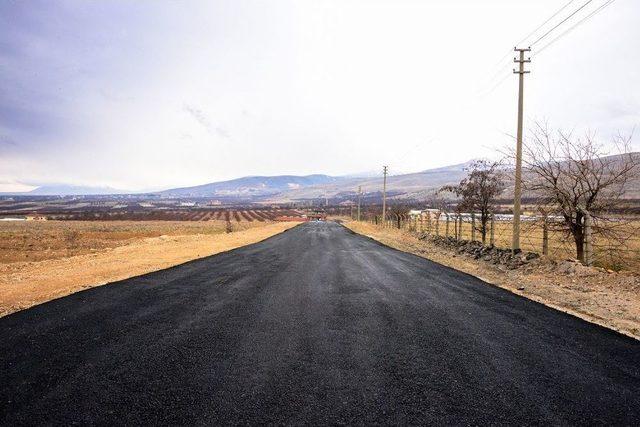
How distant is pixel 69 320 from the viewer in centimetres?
689

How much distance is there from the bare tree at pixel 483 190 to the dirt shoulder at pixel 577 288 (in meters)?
9.36

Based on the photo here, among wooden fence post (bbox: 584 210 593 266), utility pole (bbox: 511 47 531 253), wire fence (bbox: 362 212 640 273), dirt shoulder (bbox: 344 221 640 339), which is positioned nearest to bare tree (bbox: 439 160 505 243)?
wire fence (bbox: 362 212 640 273)

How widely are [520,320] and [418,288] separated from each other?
10.3ft

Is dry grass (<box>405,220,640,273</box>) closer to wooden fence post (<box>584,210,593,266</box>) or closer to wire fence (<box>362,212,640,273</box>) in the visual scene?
wire fence (<box>362,212,640,273</box>)

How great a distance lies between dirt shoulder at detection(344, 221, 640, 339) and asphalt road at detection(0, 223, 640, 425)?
2.72ft

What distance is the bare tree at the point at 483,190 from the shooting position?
22.8m

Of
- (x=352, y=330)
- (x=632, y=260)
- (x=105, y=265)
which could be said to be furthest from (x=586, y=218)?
(x=105, y=265)

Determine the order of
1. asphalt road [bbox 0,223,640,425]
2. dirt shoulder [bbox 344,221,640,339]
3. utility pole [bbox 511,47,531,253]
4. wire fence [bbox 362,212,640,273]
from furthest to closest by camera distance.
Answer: utility pole [bbox 511,47,531,253]
wire fence [bbox 362,212,640,273]
dirt shoulder [bbox 344,221,640,339]
asphalt road [bbox 0,223,640,425]

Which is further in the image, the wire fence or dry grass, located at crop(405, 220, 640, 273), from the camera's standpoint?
dry grass, located at crop(405, 220, 640, 273)

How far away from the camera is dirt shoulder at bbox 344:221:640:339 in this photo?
24.9ft

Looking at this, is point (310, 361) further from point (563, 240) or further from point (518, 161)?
point (518, 161)

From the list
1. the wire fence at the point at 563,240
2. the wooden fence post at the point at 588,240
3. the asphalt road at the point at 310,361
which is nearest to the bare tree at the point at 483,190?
the wire fence at the point at 563,240

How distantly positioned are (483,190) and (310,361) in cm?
2121

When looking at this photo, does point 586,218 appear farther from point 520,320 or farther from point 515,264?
point 520,320
